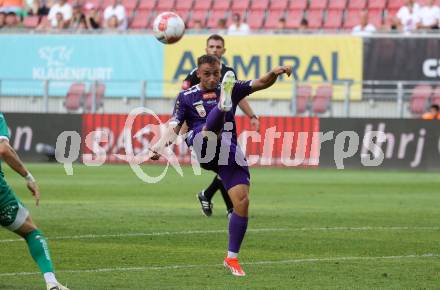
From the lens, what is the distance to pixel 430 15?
1215 inches

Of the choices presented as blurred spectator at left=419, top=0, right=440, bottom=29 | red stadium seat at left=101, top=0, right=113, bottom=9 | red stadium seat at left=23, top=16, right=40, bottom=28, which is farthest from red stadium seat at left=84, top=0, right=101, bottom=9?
blurred spectator at left=419, top=0, right=440, bottom=29

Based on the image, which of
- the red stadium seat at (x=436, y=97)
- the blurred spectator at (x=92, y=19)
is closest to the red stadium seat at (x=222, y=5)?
the blurred spectator at (x=92, y=19)

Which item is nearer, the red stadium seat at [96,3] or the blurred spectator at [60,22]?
the blurred spectator at [60,22]

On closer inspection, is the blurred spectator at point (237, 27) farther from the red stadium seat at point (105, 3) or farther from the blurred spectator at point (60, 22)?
the red stadium seat at point (105, 3)

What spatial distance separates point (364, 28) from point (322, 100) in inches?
107

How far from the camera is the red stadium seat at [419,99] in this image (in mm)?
29375

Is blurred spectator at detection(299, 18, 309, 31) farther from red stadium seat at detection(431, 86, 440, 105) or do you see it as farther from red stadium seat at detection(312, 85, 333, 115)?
red stadium seat at detection(431, 86, 440, 105)

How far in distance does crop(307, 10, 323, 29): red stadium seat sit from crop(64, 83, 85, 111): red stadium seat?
270 inches

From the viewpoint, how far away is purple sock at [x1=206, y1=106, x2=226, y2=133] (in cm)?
1136

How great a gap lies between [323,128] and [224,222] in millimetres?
13333

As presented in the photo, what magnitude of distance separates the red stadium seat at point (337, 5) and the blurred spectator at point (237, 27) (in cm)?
257

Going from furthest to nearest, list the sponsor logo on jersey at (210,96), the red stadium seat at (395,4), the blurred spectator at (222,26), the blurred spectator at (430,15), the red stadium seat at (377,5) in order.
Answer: the red stadium seat at (377,5)
the red stadium seat at (395,4)
the blurred spectator at (222,26)
the blurred spectator at (430,15)
the sponsor logo on jersey at (210,96)

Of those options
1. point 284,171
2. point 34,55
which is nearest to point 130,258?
point 284,171

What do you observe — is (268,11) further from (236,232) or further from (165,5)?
(236,232)
